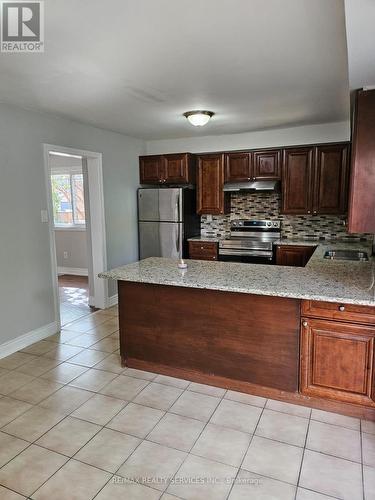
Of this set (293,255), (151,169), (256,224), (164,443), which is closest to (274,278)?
(164,443)

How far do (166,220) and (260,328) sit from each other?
2.82 meters

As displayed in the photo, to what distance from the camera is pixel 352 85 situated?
7.39ft

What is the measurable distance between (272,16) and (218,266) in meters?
1.84

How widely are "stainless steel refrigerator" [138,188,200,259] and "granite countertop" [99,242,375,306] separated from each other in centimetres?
173

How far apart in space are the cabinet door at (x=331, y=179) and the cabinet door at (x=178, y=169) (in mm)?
1712

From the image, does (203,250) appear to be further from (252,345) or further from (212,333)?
(252,345)

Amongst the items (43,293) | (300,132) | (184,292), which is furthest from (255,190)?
(43,293)

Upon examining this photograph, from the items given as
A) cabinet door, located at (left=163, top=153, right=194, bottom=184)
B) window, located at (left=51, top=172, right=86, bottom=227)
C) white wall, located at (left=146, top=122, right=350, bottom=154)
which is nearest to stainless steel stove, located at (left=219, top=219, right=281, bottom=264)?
cabinet door, located at (left=163, top=153, right=194, bottom=184)

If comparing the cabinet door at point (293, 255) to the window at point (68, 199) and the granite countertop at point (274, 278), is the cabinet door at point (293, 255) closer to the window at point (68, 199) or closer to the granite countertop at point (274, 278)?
the granite countertop at point (274, 278)

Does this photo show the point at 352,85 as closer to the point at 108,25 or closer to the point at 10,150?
the point at 108,25

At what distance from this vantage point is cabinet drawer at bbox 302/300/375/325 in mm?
2189

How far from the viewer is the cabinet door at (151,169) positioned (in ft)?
17.0

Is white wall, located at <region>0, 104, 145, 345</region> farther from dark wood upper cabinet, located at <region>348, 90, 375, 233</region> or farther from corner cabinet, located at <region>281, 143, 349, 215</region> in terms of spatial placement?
dark wood upper cabinet, located at <region>348, 90, 375, 233</region>

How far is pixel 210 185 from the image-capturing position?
16.6 ft
